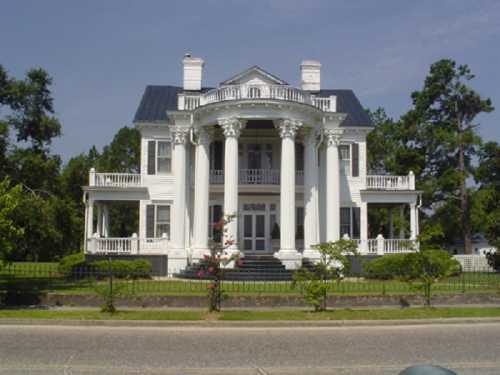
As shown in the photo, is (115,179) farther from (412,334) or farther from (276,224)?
(412,334)

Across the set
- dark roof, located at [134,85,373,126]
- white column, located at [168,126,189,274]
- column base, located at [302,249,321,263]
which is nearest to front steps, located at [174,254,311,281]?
column base, located at [302,249,321,263]

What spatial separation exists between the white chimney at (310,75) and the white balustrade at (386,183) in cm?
816

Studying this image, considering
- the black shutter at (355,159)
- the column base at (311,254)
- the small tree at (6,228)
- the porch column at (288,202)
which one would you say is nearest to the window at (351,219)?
the black shutter at (355,159)

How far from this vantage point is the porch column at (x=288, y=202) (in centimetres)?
2408

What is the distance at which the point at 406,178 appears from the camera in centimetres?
3139

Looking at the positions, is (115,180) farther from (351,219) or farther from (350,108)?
(350,108)

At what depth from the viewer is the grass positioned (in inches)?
532

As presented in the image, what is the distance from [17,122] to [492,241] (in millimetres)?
25636

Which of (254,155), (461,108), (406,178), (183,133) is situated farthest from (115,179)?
(461,108)

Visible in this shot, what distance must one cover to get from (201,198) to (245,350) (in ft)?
54.7

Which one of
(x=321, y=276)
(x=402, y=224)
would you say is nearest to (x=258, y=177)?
(x=402, y=224)

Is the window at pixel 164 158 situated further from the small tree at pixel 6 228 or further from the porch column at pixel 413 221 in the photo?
the small tree at pixel 6 228

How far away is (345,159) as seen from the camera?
31391mm

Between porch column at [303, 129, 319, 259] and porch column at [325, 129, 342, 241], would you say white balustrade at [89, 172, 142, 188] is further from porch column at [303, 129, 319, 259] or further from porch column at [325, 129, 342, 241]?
porch column at [325, 129, 342, 241]
